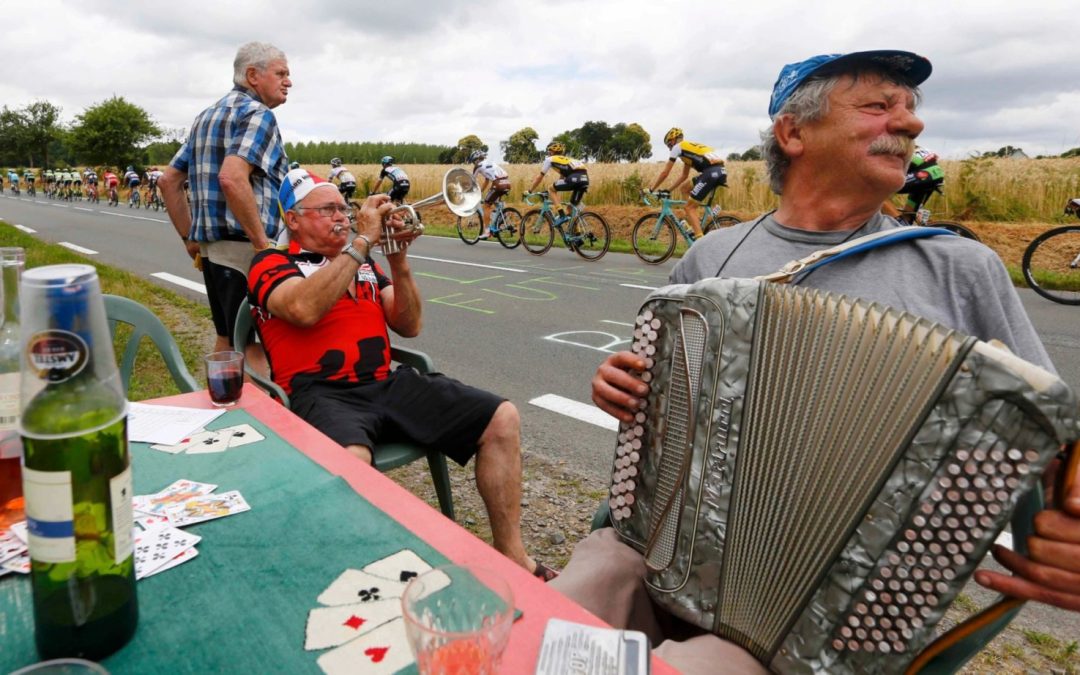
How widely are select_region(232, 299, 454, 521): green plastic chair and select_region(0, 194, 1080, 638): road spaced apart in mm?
878

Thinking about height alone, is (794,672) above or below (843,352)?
below

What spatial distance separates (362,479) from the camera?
53.9 inches

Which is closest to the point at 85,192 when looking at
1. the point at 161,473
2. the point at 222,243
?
the point at 222,243

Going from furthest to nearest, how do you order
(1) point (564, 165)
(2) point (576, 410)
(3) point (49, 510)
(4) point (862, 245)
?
(1) point (564, 165), (2) point (576, 410), (4) point (862, 245), (3) point (49, 510)

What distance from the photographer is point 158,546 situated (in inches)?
44.8

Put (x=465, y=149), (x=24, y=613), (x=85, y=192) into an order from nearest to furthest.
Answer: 1. (x=24, y=613)
2. (x=465, y=149)
3. (x=85, y=192)

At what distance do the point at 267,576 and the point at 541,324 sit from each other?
523 cm

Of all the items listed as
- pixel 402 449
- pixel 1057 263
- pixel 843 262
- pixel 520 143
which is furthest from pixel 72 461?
pixel 520 143

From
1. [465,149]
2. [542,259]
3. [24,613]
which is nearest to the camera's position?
[24,613]

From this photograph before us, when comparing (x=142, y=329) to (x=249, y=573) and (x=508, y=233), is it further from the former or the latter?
(x=508, y=233)

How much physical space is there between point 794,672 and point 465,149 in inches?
1226

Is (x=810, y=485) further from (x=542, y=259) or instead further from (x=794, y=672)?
(x=542, y=259)

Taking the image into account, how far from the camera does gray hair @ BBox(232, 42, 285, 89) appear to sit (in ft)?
11.4

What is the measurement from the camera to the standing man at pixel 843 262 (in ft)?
4.11
